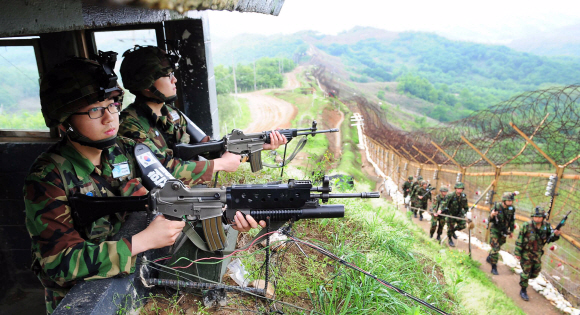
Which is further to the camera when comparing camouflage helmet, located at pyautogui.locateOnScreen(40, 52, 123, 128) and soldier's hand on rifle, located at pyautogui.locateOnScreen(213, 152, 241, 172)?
soldier's hand on rifle, located at pyautogui.locateOnScreen(213, 152, 241, 172)

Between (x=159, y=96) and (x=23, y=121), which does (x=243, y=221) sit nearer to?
(x=159, y=96)

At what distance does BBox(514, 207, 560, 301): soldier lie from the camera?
24.9ft

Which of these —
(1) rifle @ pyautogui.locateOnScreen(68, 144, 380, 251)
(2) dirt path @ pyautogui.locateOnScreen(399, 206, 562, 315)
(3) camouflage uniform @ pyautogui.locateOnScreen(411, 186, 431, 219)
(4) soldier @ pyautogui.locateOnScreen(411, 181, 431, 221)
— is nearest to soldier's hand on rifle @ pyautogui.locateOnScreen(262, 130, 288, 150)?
→ (1) rifle @ pyautogui.locateOnScreen(68, 144, 380, 251)

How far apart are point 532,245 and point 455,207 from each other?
116 inches

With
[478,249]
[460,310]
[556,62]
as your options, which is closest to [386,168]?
[478,249]

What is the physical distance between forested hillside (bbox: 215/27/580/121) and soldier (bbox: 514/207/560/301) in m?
53.2

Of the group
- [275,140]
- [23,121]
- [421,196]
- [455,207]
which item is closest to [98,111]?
[275,140]

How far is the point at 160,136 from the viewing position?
3.67 metres

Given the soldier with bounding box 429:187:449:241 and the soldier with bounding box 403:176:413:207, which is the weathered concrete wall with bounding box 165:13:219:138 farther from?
the soldier with bounding box 403:176:413:207

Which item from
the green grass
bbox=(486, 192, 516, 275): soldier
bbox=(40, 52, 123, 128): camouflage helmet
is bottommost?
bbox=(486, 192, 516, 275): soldier

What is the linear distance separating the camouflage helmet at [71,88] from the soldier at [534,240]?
8598mm

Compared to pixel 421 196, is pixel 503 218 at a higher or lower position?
higher

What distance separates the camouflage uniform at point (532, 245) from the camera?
7613mm

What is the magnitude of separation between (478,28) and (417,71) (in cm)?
6108
